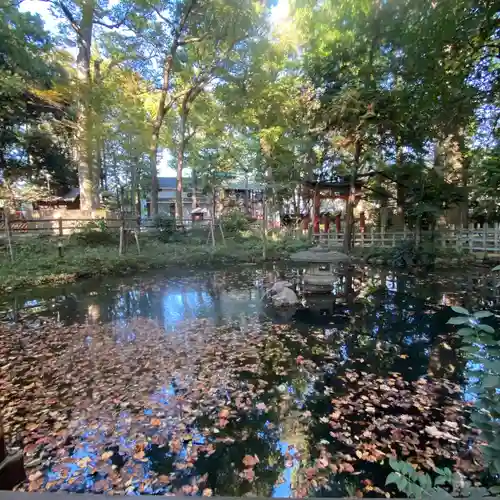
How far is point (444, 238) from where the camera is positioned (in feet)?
55.4

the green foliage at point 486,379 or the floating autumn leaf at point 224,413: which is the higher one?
the green foliage at point 486,379

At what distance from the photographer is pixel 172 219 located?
Result: 1991cm

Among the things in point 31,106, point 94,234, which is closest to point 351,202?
point 94,234

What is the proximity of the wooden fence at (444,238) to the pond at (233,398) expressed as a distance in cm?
897

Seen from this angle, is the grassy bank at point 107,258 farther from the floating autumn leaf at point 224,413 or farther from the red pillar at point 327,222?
the floating autumn leaf at point 224,413

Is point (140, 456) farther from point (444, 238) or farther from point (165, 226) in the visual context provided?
point (444, 238)

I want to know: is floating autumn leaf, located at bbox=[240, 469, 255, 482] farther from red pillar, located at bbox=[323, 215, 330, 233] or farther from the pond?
red pillar, located at bbox=[323, 215, 330, 233]

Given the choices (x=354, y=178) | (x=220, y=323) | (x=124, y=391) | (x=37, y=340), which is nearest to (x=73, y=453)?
(x=124, y=391)

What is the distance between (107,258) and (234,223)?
11181 mm

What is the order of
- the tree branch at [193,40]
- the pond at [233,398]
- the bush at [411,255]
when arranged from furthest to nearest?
the tree branch at [193,40] < the bush at [411,255] < the pond at [233,398]

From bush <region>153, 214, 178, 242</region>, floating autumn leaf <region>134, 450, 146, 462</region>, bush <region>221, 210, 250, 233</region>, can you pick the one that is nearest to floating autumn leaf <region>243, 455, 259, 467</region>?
floating autumn leaf <region>134, 450, 146, 462</region>

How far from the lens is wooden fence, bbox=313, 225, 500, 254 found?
1538 centimetres

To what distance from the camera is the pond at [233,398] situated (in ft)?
9.48

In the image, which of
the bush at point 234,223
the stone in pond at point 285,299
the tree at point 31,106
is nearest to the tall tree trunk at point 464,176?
the stone in pond at point 285,299
